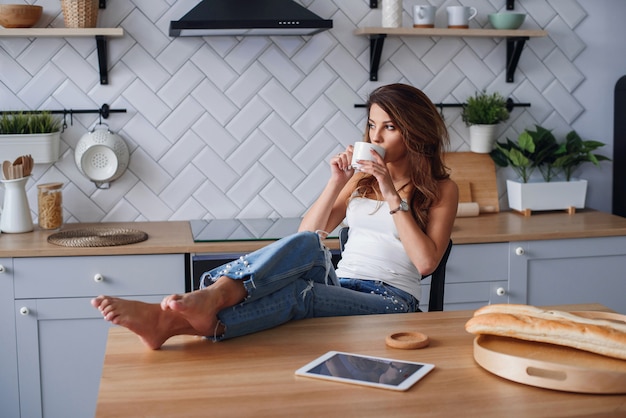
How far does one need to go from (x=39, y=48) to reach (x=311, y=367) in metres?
2.34

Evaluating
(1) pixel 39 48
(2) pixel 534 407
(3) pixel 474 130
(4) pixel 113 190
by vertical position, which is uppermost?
(1) pixel 39 48

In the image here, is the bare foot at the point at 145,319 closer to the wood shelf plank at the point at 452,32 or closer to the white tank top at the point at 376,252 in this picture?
the white tank top at the point at 376,252

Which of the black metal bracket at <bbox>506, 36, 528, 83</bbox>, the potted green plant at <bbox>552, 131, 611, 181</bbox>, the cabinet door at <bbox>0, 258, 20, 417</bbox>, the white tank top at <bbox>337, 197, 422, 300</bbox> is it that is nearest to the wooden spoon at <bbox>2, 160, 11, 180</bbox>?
the cabinet door at <bbox>0, 258, 20, 417</bbox>

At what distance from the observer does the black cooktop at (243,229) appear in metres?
3.36

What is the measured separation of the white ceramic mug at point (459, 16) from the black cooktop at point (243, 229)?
109 cm

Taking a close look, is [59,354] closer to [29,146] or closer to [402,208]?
[29,146]

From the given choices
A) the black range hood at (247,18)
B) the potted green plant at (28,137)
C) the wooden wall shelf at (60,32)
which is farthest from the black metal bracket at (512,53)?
the potted green plant at (28,137)

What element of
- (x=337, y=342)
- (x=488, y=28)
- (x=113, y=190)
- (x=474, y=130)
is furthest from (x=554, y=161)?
(x=337, y=342)

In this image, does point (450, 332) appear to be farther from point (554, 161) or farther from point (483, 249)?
point (554, 161)

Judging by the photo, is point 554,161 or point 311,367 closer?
point 311,367

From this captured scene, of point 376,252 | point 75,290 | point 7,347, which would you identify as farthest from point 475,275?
point 7,347

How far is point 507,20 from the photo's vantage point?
380cm

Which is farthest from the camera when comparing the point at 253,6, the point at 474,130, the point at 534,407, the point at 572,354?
the point at 474,130

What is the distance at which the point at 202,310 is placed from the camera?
2016 millimetres
